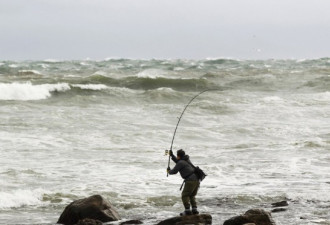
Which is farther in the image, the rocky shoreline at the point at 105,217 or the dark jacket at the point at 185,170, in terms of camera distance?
the dark jacket at the point at 185,170

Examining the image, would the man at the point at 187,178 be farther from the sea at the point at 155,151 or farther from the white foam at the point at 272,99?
the white foam at the point at 272,99

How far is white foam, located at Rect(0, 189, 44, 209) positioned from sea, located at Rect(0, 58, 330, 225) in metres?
0.02

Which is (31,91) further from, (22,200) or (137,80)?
(22,200)

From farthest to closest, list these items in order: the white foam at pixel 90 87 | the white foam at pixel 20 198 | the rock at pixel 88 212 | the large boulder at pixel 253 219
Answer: the white foam at pixel 90 87 < the white foam at pixel 20 198 < the rock at pixel 88 212 < the large boulder at pixel 253 219

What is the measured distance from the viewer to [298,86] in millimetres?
39188

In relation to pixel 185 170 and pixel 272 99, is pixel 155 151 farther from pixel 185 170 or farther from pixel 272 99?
pixel 272 99

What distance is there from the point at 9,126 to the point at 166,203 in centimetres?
1005

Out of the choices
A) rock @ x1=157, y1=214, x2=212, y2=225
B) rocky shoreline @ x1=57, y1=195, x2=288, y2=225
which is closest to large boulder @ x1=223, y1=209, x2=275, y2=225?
rocky shoreline @ x1=57, y1=195, x2=288, y2=225

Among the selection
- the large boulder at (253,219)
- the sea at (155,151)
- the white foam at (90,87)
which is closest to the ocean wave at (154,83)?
the white foam at (90,87)

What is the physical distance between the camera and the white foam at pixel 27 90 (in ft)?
101

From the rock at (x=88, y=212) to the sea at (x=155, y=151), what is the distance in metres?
0.50

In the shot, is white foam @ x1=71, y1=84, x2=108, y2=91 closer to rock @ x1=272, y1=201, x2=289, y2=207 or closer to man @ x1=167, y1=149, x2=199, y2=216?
rock @ x1=272, y1=201, x2=289, y2=207

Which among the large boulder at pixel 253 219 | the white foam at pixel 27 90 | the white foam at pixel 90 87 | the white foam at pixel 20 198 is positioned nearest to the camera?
the large boulder at pixel 253 219

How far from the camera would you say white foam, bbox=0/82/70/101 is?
30672 millimetres
